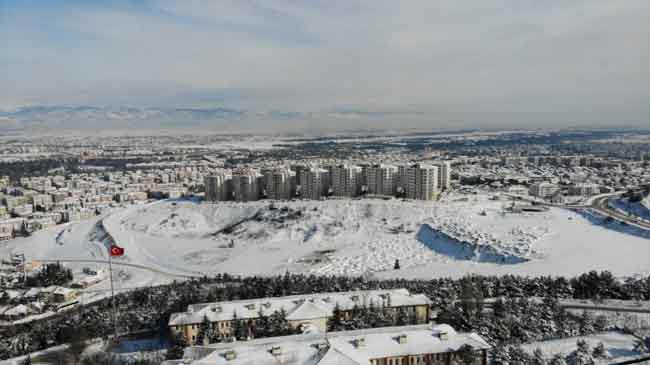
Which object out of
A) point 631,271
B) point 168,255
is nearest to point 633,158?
point 631,271

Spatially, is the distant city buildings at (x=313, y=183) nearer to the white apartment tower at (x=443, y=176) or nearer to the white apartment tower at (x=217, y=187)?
the white apartment tower at (x=217, y=187)

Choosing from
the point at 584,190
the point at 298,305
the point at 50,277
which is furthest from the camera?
the point at 584,190

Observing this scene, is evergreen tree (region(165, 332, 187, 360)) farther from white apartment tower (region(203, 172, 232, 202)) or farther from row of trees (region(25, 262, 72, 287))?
white apartment tower (region(203, 172, 232, 202))

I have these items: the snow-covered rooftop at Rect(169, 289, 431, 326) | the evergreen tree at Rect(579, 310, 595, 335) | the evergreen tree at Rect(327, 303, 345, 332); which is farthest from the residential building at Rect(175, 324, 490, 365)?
the evergreen tree at Rect(579, 310, 595, 335)

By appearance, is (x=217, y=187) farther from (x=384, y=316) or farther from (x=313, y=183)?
(x=384, y=316)

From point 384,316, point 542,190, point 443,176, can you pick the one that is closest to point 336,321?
point 384,316

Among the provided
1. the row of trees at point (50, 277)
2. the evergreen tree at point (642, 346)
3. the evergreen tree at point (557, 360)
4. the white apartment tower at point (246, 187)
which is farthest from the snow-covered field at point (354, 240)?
the evergreen tree at point (557, 360)
